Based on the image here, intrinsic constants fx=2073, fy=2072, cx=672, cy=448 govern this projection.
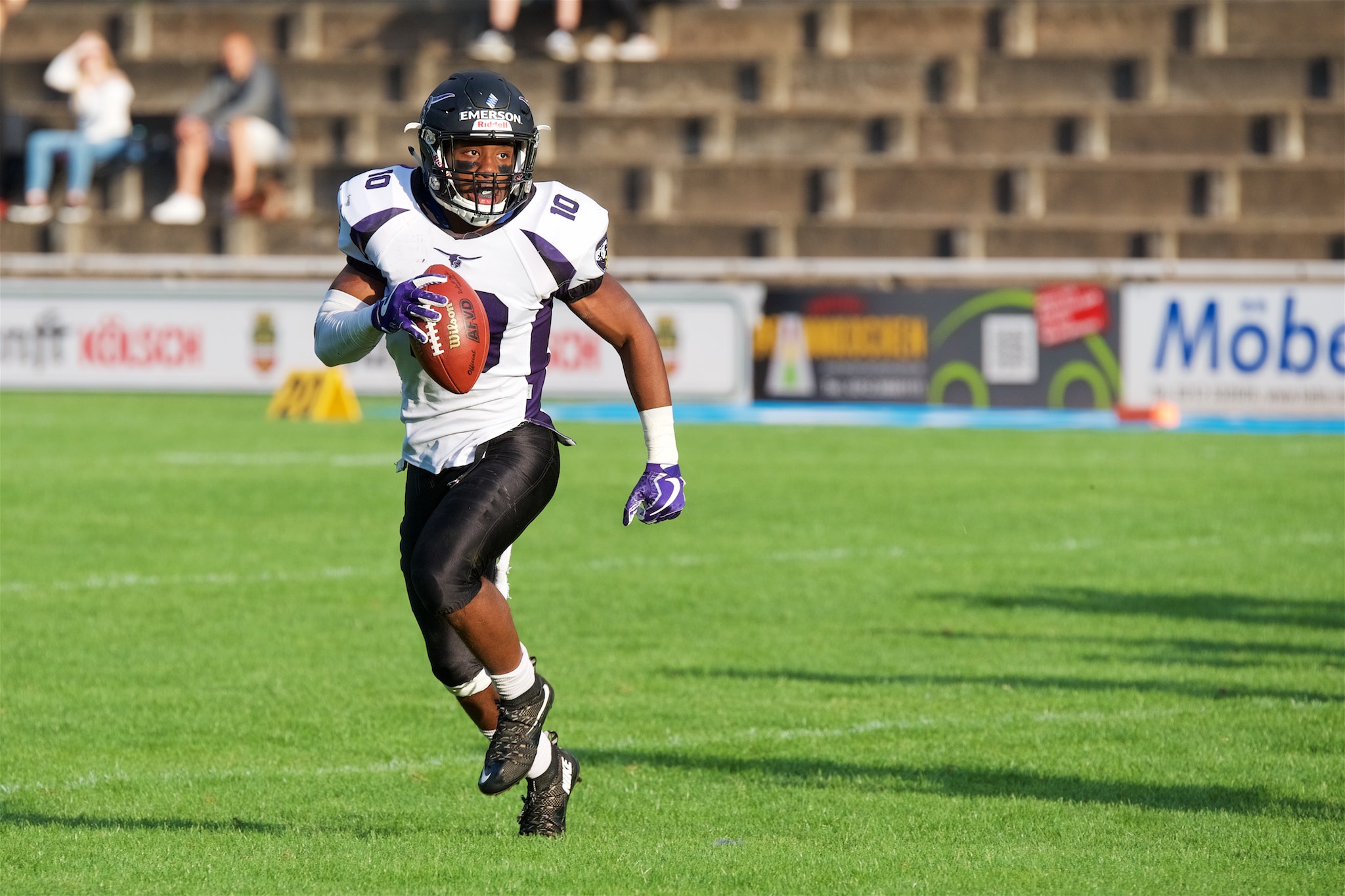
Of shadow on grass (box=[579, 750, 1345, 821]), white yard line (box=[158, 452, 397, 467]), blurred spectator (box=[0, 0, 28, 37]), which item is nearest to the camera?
shadow on grass (box=[579, 750, 1345, 821])

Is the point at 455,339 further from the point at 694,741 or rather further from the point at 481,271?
the point at 694,741

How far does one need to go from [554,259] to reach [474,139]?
15.4 inches

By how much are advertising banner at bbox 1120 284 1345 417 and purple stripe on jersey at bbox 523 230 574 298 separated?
599 inches

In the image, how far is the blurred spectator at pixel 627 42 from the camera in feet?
92.1

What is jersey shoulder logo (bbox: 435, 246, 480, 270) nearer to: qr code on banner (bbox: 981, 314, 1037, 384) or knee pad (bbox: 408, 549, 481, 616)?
knee pad (bbox: 408, 549, 481, 616)

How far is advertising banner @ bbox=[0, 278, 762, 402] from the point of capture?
2266 centimetres

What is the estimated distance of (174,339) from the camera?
75.4ft

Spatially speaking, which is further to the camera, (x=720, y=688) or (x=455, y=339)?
(x=720, y=688)

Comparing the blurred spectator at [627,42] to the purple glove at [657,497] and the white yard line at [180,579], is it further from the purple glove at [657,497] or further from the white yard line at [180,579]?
the purple glove at [657,497]

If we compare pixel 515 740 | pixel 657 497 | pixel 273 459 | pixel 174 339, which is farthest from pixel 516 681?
pixel 174 339

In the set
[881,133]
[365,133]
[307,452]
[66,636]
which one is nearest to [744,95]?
[881,133]

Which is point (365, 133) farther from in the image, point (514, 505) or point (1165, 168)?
point (514, 505)

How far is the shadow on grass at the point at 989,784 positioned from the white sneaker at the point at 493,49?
73.7ft

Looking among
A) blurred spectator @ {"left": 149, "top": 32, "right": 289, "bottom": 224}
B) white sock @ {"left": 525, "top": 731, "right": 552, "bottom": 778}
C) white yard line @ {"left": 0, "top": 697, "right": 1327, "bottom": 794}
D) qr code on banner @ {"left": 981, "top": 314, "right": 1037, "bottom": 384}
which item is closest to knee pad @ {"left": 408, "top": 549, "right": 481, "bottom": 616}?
white sock @ {"left": 525, "top": 731, "right": 552, "bottom": 778}
